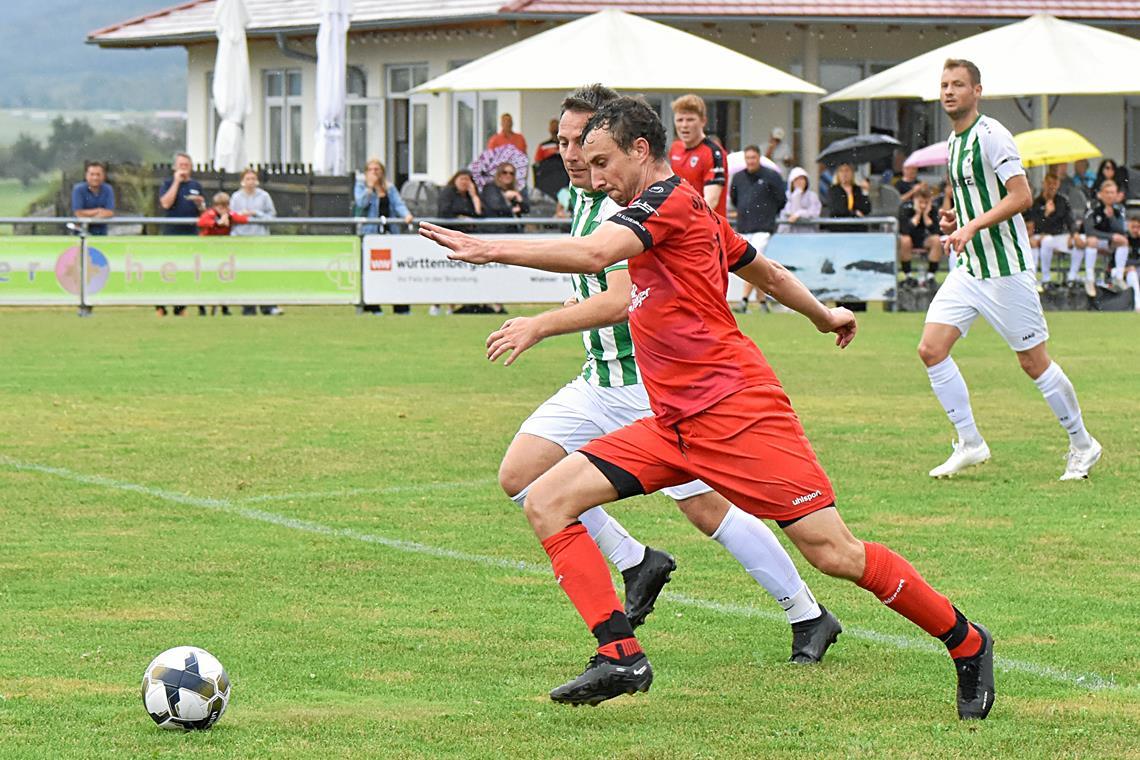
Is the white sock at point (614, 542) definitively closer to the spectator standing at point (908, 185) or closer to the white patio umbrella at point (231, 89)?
the spectator standing at point (908, 185)

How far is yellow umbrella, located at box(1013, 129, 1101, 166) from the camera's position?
26875mm

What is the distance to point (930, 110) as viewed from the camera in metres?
39.1

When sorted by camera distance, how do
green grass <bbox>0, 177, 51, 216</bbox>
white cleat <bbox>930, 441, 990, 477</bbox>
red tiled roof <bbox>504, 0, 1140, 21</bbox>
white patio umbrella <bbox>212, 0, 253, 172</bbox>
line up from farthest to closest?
green grass <bbox>0, 177, 51, 216</bbox> < red tiled roof <bbox>504, 0, 1140, 21</bbox> < white patio umbrella <bbox>212, 0, 253, 172</bbox> < white cleat <bbox>930, 441, 990, 477</bbox>

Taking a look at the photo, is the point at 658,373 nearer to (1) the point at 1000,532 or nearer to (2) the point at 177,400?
(1) the point at 1000,532

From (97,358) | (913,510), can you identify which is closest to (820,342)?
(97,358)

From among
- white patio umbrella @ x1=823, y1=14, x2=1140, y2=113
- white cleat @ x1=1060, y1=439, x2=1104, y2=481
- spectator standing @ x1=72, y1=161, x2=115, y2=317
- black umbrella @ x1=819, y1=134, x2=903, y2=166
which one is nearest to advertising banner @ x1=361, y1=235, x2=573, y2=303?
spectator standing @ x1=72, y1=161, x2=115, y2=317

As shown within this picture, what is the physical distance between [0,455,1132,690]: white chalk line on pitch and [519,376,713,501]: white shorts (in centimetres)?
76

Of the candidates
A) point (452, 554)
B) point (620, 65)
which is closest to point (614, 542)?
point (452, 554)

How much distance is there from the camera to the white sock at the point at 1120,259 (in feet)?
85.0

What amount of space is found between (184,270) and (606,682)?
60.2 ft

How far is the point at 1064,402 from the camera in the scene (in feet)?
36.1

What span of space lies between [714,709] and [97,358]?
13503mm

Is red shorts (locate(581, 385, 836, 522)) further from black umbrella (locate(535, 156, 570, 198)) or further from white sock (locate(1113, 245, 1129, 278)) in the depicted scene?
black umbrella (locate(535, 156, 570, 198))

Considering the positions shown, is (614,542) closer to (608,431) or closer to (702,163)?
(608,431)
